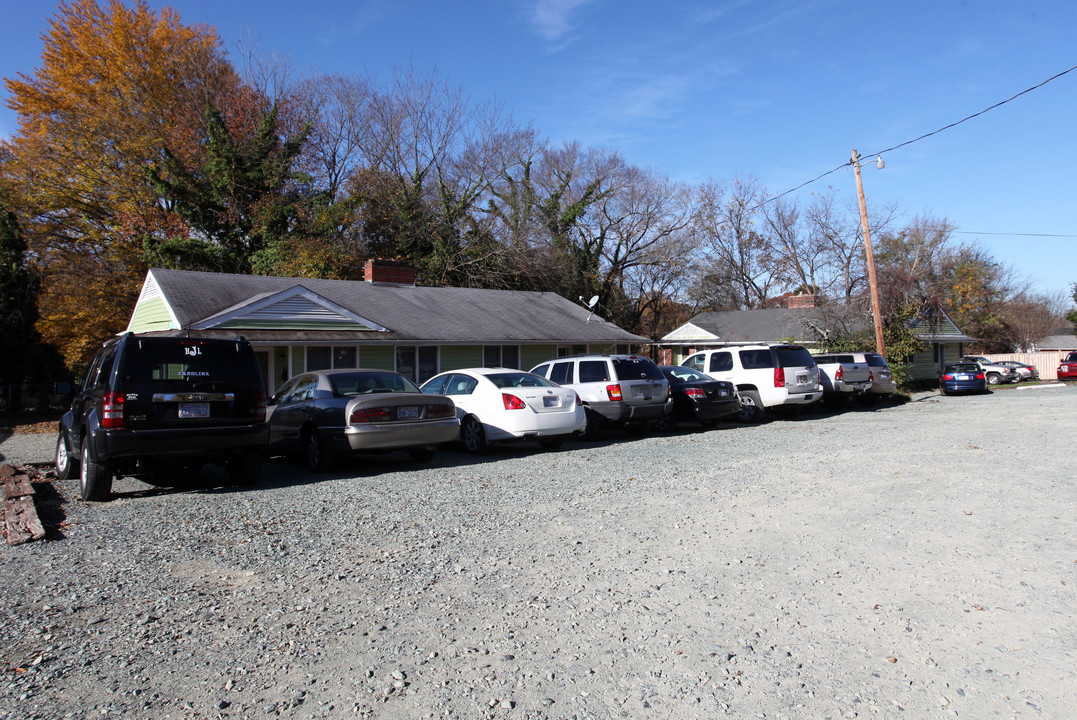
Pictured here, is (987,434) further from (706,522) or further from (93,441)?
(93,441)

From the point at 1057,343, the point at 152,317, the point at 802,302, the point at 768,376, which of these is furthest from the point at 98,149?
the point at 1057,343

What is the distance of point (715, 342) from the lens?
122ft

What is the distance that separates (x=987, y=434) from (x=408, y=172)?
32590 mm

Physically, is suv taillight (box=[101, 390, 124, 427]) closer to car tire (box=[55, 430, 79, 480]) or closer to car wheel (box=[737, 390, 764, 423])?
car tire (box=[55, 430, 79, 480])

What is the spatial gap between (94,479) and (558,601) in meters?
6.03

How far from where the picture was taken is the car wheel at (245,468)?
9.09m

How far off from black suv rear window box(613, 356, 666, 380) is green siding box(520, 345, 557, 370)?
31.7ft

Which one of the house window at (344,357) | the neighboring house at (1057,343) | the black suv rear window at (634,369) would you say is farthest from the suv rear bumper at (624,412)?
the neighboring house at (1057,343)

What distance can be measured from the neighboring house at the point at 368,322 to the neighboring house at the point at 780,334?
9856 mm

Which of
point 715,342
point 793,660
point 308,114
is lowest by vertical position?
point 793,660

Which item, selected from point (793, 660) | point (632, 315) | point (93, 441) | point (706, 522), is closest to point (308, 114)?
point (632, 315)

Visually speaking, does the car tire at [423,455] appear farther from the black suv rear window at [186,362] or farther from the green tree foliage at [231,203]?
the green tree foliage at [231,203]

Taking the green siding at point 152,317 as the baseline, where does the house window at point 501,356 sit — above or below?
below

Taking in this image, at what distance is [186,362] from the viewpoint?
861cm
